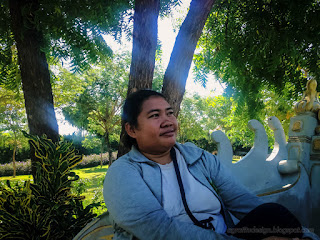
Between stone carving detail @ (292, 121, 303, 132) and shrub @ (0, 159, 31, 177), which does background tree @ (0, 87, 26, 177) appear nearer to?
shrub @ (0, 159, 31, 177)

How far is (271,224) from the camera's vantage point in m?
1.22

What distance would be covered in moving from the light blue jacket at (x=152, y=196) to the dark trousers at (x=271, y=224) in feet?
0.52

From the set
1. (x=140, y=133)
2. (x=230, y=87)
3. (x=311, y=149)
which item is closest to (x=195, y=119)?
(x=230, y=87)

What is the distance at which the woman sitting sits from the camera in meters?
1.19

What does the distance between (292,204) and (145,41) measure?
2.49m

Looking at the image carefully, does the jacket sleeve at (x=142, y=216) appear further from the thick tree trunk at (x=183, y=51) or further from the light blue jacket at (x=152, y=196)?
the thick tree trunk at (x=183, y=51)

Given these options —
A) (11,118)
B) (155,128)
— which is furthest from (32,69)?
(11,118)

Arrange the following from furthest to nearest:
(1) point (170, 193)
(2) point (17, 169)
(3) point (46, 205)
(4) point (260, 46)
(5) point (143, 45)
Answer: (2) point (17, 169) < (4) point (260, 46) < (5) point (143, 45) < (3) point (46, 205) < (1) point (170, 193)

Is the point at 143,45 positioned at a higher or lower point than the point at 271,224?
higher

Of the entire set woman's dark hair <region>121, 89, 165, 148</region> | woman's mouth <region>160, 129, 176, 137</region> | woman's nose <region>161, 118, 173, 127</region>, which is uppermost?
woman's dark hair <region>121, 89, 165, 148</region>

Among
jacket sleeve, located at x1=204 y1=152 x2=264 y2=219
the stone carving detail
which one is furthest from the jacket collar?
the stone carving detail

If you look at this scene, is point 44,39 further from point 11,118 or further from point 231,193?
point 11,118

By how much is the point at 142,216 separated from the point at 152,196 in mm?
128

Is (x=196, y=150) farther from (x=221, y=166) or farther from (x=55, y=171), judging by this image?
(x=55, y=171)
